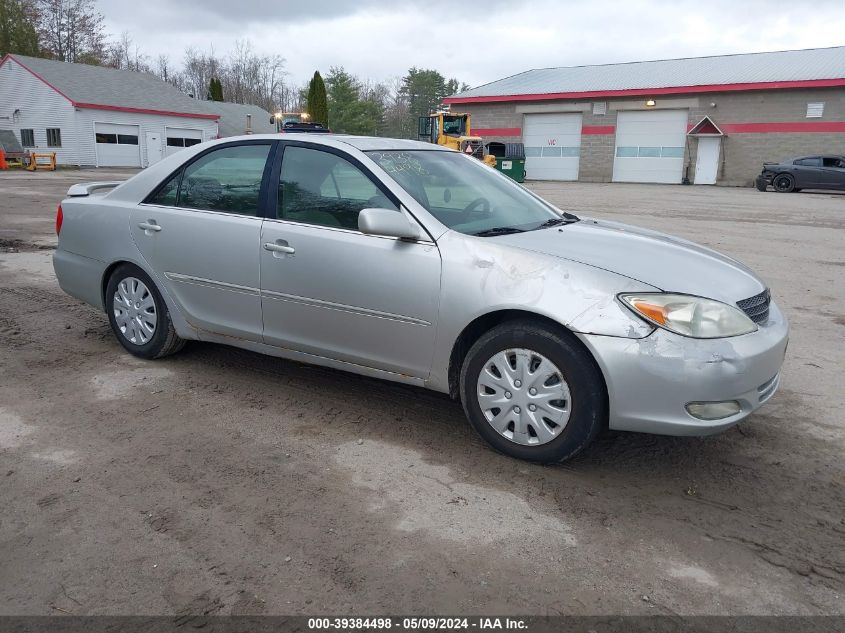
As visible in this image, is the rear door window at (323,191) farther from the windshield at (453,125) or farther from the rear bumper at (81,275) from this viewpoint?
the windshield at (453,125)

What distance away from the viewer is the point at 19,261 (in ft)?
28.0

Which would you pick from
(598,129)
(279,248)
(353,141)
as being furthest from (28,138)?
(279,248)

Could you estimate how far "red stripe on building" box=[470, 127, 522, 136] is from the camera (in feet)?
129

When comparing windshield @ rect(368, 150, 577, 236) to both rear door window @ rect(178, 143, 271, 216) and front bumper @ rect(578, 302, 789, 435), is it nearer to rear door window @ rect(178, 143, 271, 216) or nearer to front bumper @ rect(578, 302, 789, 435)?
rear door window @ rect(178, 143, 271, 216)

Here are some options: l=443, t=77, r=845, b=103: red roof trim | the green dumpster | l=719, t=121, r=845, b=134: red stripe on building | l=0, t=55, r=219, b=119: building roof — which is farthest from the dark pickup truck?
l=0, t=55, r=219, b=119: building roof

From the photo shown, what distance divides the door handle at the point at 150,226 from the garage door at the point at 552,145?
35.4m

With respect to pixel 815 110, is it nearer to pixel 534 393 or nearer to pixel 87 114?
pixel 534 393

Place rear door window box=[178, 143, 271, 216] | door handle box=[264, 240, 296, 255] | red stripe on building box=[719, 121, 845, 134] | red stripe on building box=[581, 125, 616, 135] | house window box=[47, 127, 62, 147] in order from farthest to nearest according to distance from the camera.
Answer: house window box=[47, 127, 62, 147]
red stripe on building box=[581, 125, 616, 135]
red stripe on building box=[719, 121, 845, 134]
rear door window box=[178, 143, 271, 216]
door handle box=[264, 240, 296, 255]

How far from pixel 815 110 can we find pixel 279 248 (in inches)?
1371

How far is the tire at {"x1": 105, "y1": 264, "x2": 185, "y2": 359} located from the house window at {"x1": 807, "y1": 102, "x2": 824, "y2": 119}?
114 ft

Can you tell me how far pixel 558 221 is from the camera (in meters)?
4.32

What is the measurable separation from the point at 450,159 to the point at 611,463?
2.21 meters

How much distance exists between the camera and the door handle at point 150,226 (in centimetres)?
457

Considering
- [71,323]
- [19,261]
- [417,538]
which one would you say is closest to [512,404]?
[417,538]
